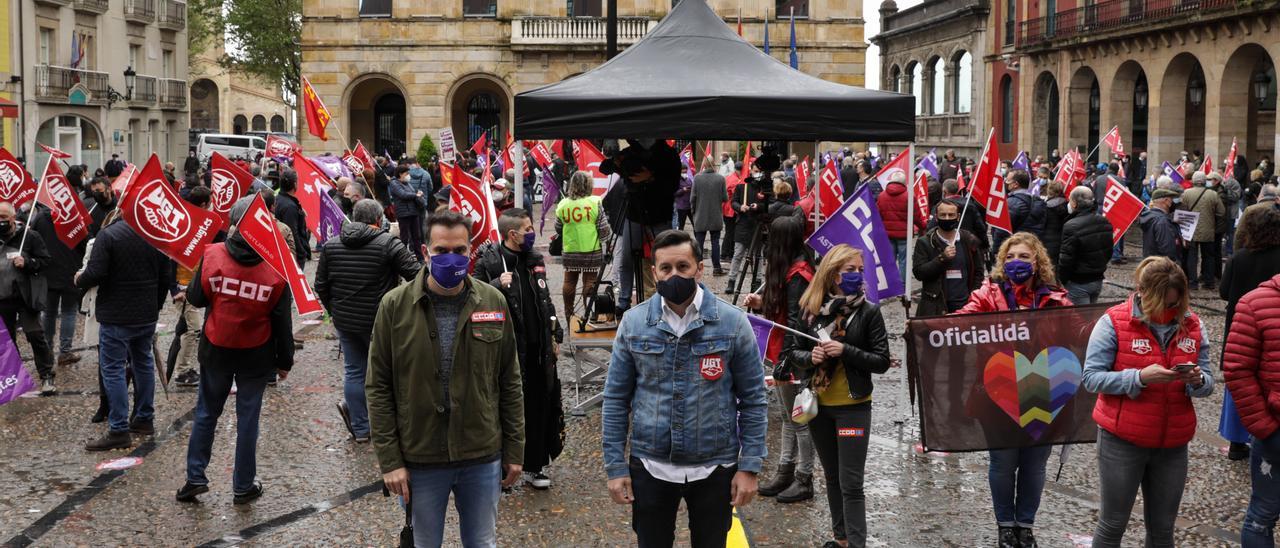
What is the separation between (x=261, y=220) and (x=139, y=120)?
4376cm

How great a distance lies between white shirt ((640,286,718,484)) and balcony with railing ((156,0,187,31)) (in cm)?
4840

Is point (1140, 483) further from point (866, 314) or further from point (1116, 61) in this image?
point (1116, 61)

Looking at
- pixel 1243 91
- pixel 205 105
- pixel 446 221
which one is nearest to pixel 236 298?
pixel 446 221

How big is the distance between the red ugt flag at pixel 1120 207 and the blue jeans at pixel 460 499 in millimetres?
9164

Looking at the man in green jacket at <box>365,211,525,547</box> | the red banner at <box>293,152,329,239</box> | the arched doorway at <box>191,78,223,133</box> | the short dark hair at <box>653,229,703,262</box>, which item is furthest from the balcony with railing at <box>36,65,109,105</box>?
the arched doorway at <box>191,78,223,133</box>

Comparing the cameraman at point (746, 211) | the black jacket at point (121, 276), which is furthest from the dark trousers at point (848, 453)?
the cameraman at point (746, 211)

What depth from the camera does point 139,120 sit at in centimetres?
4744

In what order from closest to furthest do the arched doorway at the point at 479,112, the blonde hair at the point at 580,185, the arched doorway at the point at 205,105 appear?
1. the blonde hair at the point at 580,185
2. the arched doorway at the point at 479,112
3. the arched doorway at the point at 205,105

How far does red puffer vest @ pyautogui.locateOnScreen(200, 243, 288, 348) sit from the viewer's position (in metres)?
7.18

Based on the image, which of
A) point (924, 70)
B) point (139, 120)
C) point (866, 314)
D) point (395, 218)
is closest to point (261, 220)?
point (866, 314)

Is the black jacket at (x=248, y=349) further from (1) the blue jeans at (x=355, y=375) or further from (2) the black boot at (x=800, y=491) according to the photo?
(2) the black boot at (x=800, y=491)

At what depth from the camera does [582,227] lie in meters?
12.2

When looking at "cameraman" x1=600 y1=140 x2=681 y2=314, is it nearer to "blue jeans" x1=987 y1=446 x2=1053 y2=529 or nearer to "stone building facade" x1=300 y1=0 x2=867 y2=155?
"blue jeans" x1=987 y1=446 x2=1053 y2=529

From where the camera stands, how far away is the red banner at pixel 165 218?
8297 millimetres
